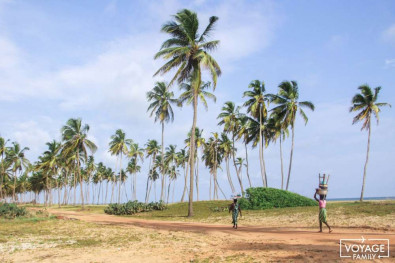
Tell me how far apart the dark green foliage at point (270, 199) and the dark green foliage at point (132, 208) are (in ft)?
33.6

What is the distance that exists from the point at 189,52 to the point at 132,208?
17.3 metres

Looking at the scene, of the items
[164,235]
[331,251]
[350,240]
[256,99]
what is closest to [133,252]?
[164,235]

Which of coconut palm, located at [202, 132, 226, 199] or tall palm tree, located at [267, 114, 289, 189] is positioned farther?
coconut palm, located at [202, 132, 226, 199]

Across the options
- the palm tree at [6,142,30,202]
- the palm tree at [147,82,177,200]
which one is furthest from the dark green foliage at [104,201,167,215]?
the palm tree at [6,142,30,202]

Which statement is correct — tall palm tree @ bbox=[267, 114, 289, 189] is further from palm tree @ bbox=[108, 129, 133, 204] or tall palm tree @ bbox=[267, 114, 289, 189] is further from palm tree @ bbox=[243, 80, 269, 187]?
palm tree @ bbox=[108, 129, 133, 204]

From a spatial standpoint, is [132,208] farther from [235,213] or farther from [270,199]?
[235,213]

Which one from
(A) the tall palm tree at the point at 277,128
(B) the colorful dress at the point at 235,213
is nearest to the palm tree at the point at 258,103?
A: (A) the tall palm tree at the point at 277,128

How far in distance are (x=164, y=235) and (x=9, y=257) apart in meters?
6.53

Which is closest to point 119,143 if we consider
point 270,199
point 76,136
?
point 76,136
